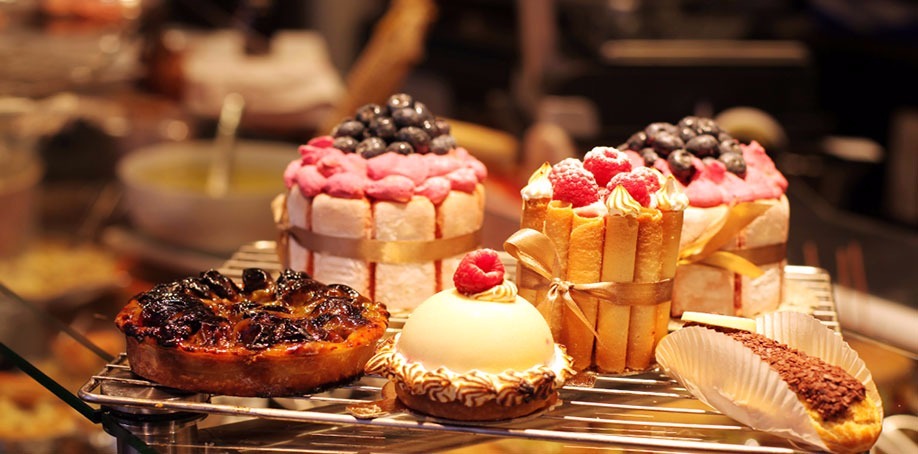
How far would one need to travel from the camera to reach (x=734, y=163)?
2.31 meters

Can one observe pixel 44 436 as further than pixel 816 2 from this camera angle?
No

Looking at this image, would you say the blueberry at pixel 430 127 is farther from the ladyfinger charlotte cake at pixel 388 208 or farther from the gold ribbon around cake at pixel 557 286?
the gold ribbon around cake at pixel 557 286

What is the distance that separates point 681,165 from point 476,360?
726 mm

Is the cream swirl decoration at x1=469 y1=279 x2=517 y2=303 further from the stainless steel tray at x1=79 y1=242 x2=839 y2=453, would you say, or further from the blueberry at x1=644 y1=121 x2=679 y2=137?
the blueberry at x1=644 y1=121 x2=679 y2=137

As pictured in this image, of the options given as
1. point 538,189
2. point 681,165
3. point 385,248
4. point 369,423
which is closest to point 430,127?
Answer: point 385,248

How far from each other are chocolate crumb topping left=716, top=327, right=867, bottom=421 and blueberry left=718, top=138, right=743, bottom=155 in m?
0.60

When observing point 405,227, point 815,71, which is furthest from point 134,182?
point 815,71

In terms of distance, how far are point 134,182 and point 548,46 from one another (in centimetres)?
207

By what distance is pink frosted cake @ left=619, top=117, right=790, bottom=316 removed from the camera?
7.30 ft

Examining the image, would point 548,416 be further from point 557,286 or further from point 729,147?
point 729,147

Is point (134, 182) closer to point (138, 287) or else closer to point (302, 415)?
point (138, 287)

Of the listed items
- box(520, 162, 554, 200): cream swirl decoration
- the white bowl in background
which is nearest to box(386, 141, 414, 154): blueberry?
box(520, 162, 554, 200): cream swirl decoration

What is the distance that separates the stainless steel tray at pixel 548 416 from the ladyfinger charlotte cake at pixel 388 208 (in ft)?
1.28

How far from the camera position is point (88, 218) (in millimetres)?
4332
